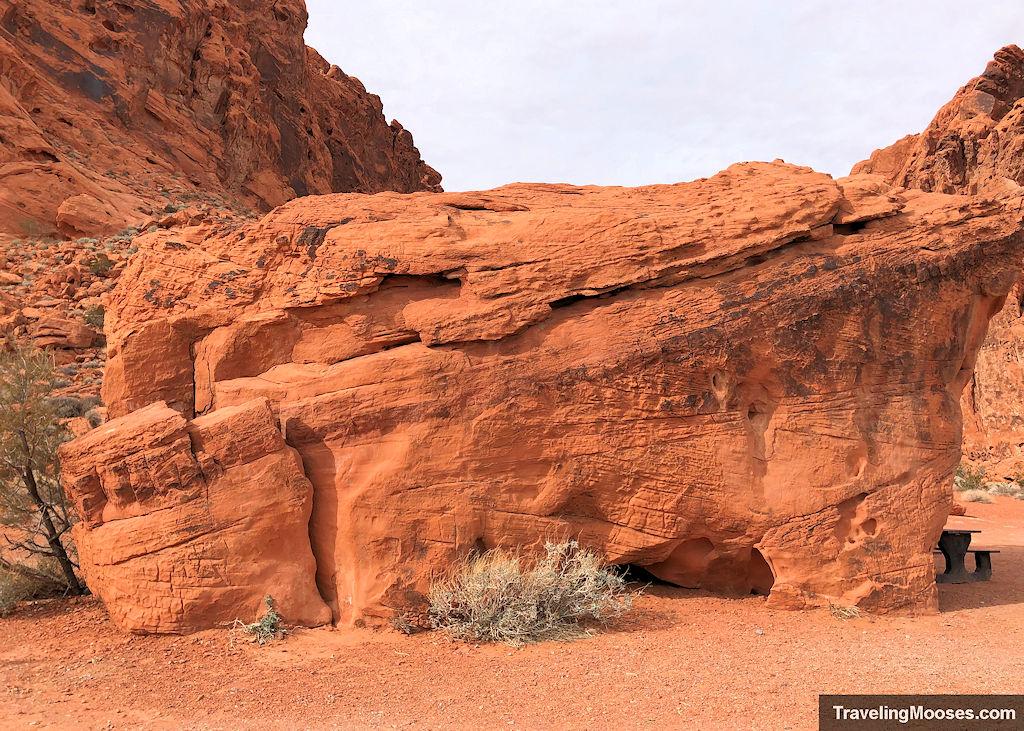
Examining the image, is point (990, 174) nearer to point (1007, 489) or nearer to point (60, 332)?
point (1007, 489)

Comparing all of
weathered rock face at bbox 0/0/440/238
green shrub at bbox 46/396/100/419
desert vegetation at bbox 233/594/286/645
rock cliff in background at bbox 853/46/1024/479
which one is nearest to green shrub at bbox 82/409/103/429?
green shrub at bbox 46/396/100/419

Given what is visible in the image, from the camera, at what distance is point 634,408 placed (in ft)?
23.1

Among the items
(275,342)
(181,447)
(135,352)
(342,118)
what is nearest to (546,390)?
(275,342)

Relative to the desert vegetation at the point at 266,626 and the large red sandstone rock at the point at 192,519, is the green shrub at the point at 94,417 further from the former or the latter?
the desert vegetation at the point at 266,626

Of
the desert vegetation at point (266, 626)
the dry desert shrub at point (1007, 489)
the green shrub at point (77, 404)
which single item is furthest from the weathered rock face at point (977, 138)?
the green shrub at point (77, 404)

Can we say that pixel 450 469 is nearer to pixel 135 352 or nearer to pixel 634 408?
pixel 634 408

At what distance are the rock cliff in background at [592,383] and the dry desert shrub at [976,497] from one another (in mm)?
11382

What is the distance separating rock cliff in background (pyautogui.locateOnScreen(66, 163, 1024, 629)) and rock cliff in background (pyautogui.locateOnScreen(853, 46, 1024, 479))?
1253 centimetres

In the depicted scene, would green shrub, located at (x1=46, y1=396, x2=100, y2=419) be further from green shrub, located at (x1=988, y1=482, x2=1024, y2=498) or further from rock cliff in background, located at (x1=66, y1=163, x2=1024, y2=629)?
green shrub, located at (x1=988, y1=482, x2=1024, y2=498)

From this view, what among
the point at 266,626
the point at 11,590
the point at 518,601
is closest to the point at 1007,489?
the point at 518,601

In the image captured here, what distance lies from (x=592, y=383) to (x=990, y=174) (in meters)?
23.5

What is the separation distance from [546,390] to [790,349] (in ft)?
7.84

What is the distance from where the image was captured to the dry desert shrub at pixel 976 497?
16.9 metres

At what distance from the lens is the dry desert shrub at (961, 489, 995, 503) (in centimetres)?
1692
